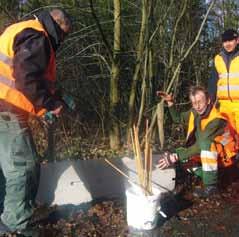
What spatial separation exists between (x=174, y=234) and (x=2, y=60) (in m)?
1.90

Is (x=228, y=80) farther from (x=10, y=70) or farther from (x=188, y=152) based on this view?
(x=10, y=70)

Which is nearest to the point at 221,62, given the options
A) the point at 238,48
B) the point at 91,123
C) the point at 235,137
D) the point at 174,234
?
the point at 238,48

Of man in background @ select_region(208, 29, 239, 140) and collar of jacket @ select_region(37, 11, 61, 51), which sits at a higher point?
collar of jacket @ select_region(37, 11, 61, 51)

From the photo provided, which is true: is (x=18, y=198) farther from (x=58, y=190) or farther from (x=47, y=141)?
(x=47, y=141)

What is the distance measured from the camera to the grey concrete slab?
475 centimetres

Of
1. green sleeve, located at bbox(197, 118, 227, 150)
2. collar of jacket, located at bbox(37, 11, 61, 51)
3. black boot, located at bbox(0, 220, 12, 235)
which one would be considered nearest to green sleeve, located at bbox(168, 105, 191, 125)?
green sleeve, located at bbox(197, 118, 227, 150)

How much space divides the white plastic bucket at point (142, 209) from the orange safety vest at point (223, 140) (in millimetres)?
1117

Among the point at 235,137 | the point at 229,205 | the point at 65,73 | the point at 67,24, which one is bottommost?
the point at 229,205

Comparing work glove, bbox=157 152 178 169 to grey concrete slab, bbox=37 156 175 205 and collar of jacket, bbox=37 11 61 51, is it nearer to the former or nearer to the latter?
grey concrete slab, bbox=37 156 175 205

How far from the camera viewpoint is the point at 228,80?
5914 millimetres

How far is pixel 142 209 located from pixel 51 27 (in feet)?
5.15

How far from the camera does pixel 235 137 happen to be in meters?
5.52

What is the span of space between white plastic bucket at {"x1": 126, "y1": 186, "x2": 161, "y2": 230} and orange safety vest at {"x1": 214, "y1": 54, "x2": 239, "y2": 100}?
6.53ft

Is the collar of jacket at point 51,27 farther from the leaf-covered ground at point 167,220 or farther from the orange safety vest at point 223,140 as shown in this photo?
the orange safety vest at point 223,140
